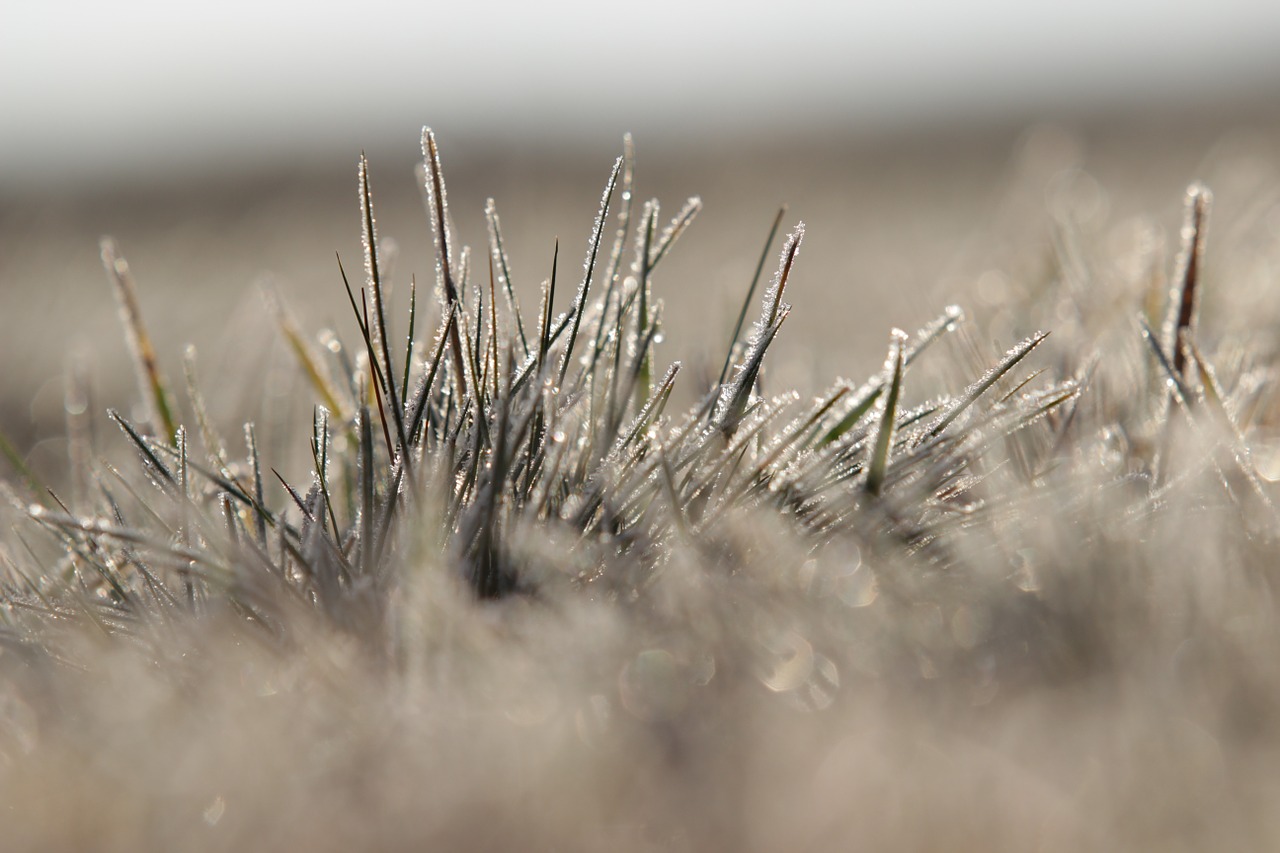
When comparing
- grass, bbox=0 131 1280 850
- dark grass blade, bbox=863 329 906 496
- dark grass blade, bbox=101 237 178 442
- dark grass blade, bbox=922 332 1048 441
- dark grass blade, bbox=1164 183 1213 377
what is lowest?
dark grass blade, bbox=101 237 178 442

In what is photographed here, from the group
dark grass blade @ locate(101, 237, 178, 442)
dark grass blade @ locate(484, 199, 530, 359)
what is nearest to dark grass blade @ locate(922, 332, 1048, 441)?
dark grass blade @ locate(484, 199, 530, 359)

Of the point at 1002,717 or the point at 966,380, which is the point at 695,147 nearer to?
the point at 966,380

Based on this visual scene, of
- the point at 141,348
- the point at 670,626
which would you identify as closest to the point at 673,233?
the point at 670,626

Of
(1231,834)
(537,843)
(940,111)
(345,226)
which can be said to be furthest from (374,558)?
(940,111)

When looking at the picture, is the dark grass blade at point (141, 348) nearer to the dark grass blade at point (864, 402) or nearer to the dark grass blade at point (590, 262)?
the dark grass blade at point (590, 262)

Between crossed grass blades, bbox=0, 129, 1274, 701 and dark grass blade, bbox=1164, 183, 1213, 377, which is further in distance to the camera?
dark grass blade, bbox=1164, 183, 1213, 377

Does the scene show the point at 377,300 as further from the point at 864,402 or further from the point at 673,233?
the point at 864,402

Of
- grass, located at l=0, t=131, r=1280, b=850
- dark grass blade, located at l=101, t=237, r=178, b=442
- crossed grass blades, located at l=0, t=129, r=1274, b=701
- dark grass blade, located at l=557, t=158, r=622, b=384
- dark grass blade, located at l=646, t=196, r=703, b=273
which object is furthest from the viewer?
dark grass blade, located at l=101, t=237, r=178, b=442

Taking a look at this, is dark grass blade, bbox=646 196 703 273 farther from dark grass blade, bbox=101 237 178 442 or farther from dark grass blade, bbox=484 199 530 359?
dark grass blade, bbox=101 237 178 442
